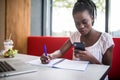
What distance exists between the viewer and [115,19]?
9.62 feet

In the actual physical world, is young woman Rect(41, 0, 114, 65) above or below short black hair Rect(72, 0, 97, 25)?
below

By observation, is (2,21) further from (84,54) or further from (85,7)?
(84,54)

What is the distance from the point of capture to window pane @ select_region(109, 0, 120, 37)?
2908 mm

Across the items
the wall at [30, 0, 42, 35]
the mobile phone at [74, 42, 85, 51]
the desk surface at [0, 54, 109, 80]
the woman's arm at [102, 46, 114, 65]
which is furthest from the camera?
the wall at [30, 0, 42, 35]

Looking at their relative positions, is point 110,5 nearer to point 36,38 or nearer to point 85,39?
point 36,38

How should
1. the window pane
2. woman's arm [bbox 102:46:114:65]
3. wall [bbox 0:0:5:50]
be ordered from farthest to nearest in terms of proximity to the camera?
the window pane
wall [bbox 0:0:5:50]
woman's arm [bbox 102:46:114:65]

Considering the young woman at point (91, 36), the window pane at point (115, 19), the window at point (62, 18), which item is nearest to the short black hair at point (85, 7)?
the young woman at point (91, 36)

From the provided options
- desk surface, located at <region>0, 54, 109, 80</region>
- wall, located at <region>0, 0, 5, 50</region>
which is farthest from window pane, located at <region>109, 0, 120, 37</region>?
desk surface, located at <region>0, 54, 109, 80</region>

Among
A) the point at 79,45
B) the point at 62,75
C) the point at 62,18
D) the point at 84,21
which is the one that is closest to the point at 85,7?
the point at 84,21

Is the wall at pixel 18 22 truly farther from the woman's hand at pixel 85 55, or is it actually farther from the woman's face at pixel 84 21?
the woman's hand at pixel 85 55

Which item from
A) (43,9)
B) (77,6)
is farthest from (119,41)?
(43,9)

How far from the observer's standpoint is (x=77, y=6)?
171 centimetres

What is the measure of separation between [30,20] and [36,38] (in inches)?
19.5

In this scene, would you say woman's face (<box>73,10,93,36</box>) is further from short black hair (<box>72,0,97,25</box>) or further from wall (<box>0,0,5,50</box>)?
wall (<box>0,0,5,50</box>)
